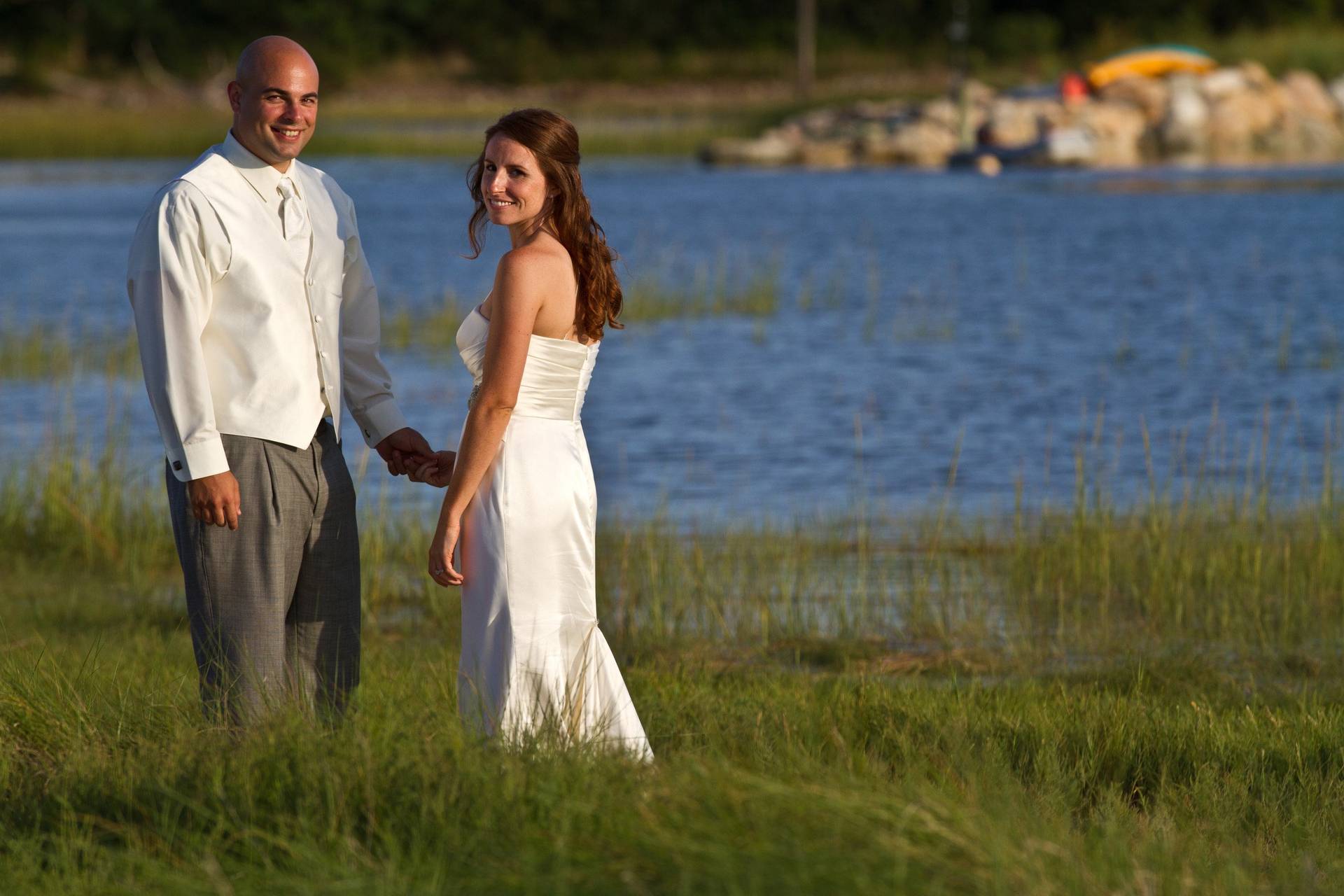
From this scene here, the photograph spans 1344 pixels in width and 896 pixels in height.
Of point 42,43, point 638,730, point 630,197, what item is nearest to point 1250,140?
point 630,197

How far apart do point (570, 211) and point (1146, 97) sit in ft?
149

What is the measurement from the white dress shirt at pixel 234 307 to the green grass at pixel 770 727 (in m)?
0.78

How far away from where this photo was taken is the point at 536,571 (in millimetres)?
4504

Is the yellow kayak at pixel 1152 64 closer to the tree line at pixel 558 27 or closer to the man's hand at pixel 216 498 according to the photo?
the tree line at pixel 558 27

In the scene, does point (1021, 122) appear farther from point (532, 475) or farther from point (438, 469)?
point (532, 475)

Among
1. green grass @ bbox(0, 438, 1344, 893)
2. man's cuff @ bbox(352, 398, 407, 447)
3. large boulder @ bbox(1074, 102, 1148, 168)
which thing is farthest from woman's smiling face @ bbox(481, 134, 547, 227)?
large boulder @ bbox(1074, 102, 1148, 168)

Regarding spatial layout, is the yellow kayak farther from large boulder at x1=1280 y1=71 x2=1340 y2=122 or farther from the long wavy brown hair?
the long wavy brown hair

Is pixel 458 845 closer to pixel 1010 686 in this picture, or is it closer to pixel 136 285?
pixel 136 285

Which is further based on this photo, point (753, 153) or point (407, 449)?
point (753, 153)

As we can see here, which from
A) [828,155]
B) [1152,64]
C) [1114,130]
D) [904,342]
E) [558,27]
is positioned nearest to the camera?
[904,342]

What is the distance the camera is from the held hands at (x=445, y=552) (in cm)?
445

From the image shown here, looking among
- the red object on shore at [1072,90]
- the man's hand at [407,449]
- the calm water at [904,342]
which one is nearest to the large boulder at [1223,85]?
the red object on shore at [1072,90]

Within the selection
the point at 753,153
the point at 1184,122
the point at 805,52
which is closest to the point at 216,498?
the point at 753,153

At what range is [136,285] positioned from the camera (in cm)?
436
